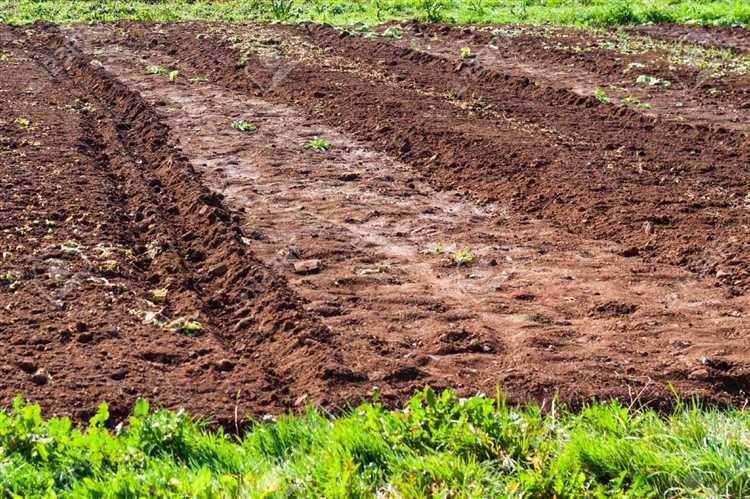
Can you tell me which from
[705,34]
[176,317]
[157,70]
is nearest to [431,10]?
[705,34]

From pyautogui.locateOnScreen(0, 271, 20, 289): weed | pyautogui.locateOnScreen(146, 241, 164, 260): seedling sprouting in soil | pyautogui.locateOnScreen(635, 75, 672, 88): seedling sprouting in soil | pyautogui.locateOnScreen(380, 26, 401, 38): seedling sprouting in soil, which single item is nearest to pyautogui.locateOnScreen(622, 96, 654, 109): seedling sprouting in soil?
pyautogui.locateOnScreen(635, 75, 672, 88): seedling sprouting in soil

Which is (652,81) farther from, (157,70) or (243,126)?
(157,70)

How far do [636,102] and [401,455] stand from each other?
9010 millimetres

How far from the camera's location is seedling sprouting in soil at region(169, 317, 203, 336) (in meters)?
6.24

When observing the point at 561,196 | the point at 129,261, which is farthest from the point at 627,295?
the point at 129,261

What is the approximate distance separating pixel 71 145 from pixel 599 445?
813 cm

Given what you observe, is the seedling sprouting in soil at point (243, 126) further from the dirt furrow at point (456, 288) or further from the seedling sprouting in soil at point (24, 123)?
the seedling sprouting in soil at point (24, 123)

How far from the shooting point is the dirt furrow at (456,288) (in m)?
5.50

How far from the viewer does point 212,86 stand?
14.4m

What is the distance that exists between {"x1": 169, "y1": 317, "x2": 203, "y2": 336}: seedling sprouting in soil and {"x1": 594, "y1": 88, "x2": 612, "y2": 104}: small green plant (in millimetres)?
7564

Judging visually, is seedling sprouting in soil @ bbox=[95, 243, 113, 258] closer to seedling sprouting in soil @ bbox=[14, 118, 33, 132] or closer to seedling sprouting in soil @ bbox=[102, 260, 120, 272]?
seedling sprouting in soil @ bbox=[102, 260, 120, 272]

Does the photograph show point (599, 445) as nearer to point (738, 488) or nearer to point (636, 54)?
point (738, 488)

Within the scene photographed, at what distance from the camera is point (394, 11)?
23594mm

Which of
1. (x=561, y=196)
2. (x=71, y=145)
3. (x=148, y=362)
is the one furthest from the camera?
(x=71, y=145)
